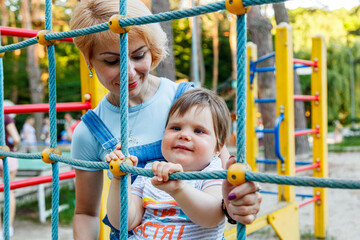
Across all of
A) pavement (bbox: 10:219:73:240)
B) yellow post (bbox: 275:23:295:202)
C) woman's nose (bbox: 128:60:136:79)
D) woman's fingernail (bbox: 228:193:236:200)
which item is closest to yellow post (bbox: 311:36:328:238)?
yellow post (bbox: 275:23:295:202)

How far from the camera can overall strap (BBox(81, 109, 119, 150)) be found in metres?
1.28

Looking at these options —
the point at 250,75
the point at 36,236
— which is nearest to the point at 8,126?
the point at 36,236

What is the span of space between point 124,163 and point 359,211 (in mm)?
4359

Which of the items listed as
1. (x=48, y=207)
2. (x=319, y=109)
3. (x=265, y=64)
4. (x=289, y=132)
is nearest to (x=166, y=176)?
(x=289, y=132)

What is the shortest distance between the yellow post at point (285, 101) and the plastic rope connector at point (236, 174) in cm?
291

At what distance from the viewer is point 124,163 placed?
3.52ft

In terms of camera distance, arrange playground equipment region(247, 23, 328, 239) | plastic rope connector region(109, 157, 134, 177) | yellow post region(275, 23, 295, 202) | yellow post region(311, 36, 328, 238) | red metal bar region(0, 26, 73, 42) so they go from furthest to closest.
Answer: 1. yellow post region(311, 36, 328, 238)
2. yellow post region(275, 23, 295, 202)
3. playground equipment region(247, 23, 328, 239)
4. red metal bar region(0, 26, 73, 42)
5. plastic rope connector region(109, 157, 134, 177)

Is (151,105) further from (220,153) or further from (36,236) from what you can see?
(36,236)

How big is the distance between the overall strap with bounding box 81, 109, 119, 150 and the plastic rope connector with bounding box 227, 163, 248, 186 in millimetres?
514

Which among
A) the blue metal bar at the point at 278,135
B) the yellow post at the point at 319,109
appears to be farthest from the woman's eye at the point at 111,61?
the yellow post at the point at 319,109

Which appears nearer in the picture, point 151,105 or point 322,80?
point 151,105

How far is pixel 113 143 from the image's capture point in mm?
1275

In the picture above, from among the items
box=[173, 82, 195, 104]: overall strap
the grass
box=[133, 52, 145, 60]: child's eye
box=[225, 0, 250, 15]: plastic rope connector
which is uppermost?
box=[225, 0, 250, 15]: plastic rope connector

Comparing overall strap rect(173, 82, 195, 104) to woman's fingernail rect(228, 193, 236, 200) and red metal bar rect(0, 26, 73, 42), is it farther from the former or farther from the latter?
red metal bar rect(0, 26, 73, 42)
